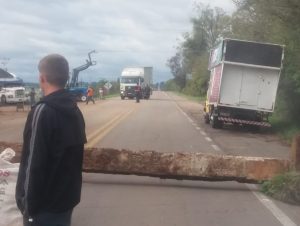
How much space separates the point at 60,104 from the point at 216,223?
15.4 ft

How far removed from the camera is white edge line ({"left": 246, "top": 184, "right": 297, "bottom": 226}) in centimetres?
830

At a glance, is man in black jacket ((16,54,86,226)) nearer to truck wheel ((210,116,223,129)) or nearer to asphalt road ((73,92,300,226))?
asphalt road ((73,92,300,226))

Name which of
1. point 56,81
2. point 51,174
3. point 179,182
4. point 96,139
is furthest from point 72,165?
point 96,139

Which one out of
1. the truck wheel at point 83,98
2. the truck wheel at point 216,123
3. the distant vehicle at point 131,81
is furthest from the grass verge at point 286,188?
the distant vehicle at point 131,81

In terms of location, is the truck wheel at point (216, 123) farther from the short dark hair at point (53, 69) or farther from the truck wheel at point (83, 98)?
the truck wheel at point (83, 98)

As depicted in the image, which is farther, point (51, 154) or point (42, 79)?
point (42, 79)

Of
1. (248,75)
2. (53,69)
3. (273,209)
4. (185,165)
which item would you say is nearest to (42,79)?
(53,69)

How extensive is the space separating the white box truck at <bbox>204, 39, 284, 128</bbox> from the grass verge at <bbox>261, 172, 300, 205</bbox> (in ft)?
43.9

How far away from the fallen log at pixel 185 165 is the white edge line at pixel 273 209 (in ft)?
1.17

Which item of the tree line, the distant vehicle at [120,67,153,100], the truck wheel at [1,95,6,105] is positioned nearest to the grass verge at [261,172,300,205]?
the tree line

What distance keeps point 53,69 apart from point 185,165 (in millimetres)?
6609

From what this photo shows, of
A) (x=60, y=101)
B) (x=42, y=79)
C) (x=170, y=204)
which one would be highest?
(x=42, y=79)

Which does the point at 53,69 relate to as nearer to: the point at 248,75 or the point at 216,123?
the point at 248,75

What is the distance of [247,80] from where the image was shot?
23609mm
